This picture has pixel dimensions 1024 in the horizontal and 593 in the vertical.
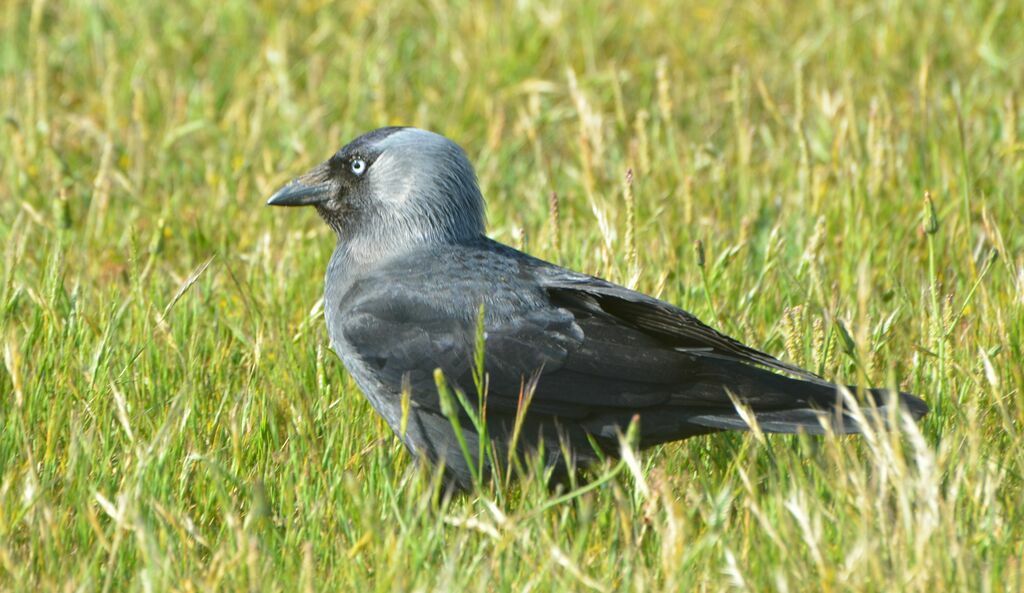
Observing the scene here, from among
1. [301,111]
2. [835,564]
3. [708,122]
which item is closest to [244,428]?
[835,564]

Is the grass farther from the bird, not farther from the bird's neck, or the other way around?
the bird's neck

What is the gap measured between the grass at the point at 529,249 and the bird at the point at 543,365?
0.12 m

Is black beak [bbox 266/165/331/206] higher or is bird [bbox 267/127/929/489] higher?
black beak [bbox 266/165/331/206]

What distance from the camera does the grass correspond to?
10.1 ft

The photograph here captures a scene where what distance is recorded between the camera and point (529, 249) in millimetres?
5414

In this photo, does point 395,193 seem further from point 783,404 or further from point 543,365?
point 783,404

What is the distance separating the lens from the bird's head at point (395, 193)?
4.49m

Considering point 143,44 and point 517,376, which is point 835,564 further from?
point 143,44

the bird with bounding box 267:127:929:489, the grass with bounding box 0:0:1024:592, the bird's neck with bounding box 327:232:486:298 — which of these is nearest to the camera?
the grass with bounding box 0:0:1024:592

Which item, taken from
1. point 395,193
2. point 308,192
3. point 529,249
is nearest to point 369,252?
point 395,193

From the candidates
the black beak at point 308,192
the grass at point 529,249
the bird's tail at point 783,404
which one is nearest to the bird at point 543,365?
the bird's tail at point 783,404

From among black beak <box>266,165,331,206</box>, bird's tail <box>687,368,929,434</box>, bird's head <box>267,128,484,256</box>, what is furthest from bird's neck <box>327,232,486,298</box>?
bird's tail <box>687,368,929,434</box>

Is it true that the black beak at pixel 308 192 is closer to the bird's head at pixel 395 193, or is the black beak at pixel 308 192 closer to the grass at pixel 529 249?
the bird's head at pixel 395 193

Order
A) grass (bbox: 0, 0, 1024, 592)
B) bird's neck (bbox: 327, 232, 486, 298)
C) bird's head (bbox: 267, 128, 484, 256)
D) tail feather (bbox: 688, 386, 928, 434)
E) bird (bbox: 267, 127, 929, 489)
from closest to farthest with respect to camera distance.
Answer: grass (bbox: 0, 0, 1024, 592) → tail feather (bbox: 688, 386, 928, 434) → bird (bbox: 267, 127, 929, 489) → bird's neck (bbox: 327, 232, 486, 298) → bird's head (bbox: 267, 128, 484, 256)
